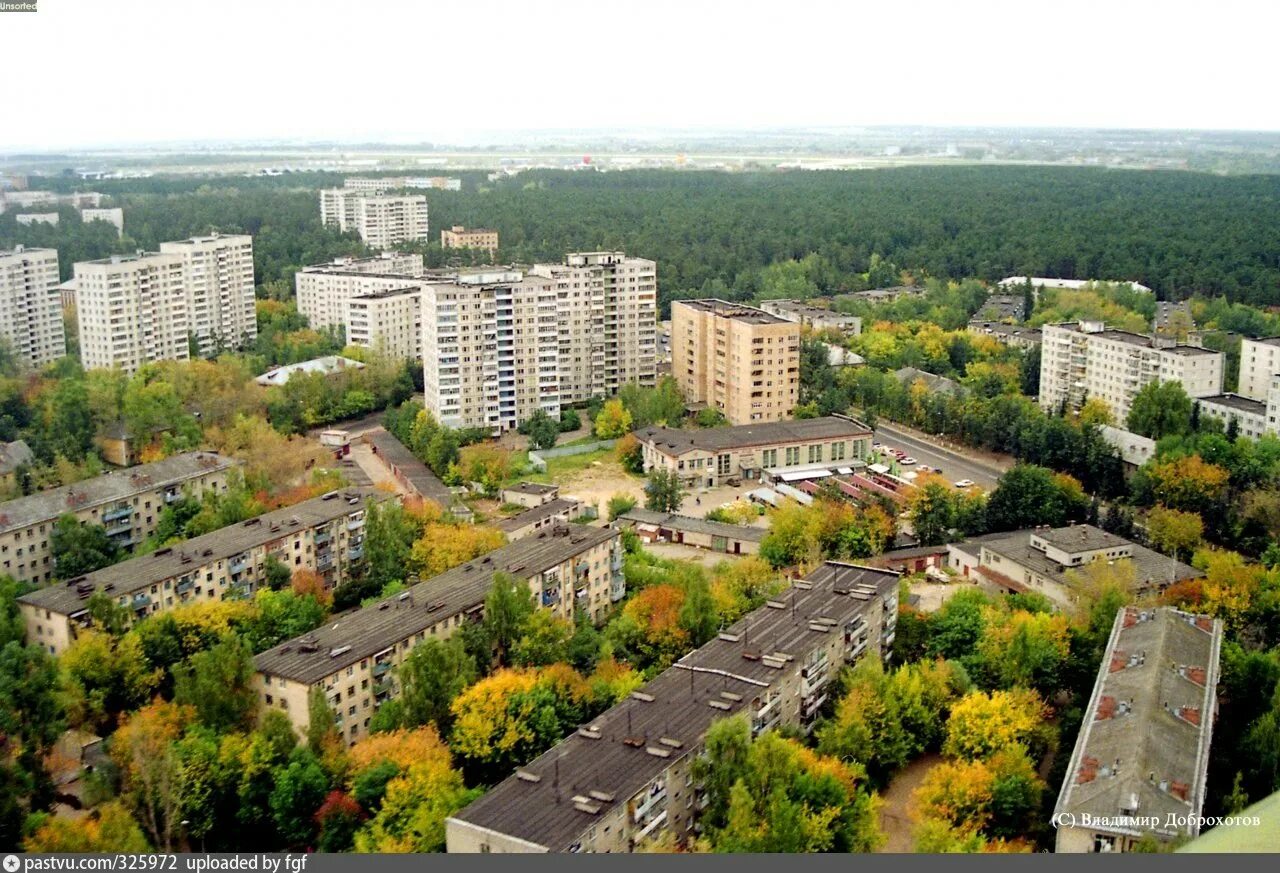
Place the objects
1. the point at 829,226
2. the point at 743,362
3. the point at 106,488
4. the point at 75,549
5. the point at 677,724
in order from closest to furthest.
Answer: the point at 677,724 < the point at 75,549 < the point at 106,488 < the point at 743,362 < the point at 829,226

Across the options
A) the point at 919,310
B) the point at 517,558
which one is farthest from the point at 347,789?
the point at 919,310

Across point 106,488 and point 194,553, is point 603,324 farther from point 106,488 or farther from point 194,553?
point 194,553

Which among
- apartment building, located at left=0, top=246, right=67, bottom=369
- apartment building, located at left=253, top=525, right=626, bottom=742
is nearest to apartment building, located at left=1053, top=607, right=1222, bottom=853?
apartment building, located at left=253, top=525, right=626, bottom=742

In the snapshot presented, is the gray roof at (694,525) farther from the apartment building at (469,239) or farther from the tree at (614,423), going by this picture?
the apartment building at (469,239)

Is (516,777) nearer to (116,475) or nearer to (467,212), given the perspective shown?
(116,475)

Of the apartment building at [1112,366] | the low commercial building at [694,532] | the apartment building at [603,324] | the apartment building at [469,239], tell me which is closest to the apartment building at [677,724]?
the low commercial building at [694,532]

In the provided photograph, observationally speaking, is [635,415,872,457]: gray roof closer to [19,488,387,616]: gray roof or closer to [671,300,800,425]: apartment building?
[671,300,800,425]: apartment building

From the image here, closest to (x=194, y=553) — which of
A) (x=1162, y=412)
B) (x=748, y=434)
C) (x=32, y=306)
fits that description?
(x=748, y=434)
